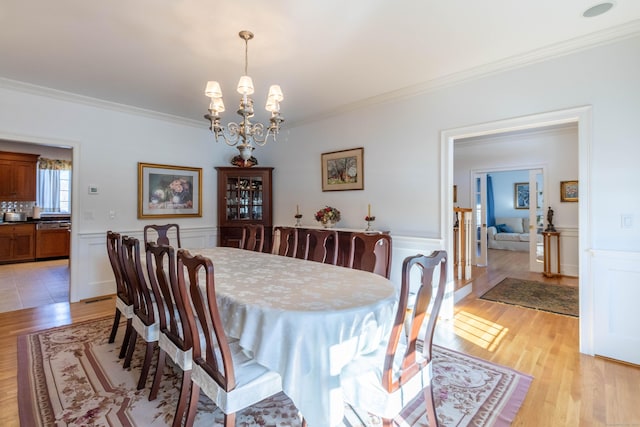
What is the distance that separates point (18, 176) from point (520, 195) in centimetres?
1332

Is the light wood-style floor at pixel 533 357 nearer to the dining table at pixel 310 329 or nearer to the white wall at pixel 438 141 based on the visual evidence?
the white wall at pixel 438 141

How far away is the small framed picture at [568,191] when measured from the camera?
208 inches

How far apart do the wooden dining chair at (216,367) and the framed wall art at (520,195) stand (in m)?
10.5

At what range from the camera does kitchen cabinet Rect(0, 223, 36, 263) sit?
243 inches

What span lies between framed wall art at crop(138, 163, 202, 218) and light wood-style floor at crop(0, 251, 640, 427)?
4.72 ft

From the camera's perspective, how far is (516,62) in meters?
2.83

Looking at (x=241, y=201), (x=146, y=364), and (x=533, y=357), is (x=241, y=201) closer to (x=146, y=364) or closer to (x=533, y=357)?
(x=146, y=364)

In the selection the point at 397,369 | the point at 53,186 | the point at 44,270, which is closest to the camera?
the point at 397,369

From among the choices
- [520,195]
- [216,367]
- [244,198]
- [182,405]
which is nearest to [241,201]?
[244,198]

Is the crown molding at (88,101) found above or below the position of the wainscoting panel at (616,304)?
above

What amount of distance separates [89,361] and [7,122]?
302cm

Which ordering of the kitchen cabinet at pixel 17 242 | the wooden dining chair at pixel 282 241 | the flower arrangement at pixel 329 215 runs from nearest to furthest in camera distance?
1. the wooden dining chair at pixel 282 241
2. the flower arrangement at pixel 329 215
3. the kitchen cabinet at pixel 17 242

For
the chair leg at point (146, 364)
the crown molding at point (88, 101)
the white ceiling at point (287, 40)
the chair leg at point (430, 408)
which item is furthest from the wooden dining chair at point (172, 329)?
the crown molding at point (88, 101)

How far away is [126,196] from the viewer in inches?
170
